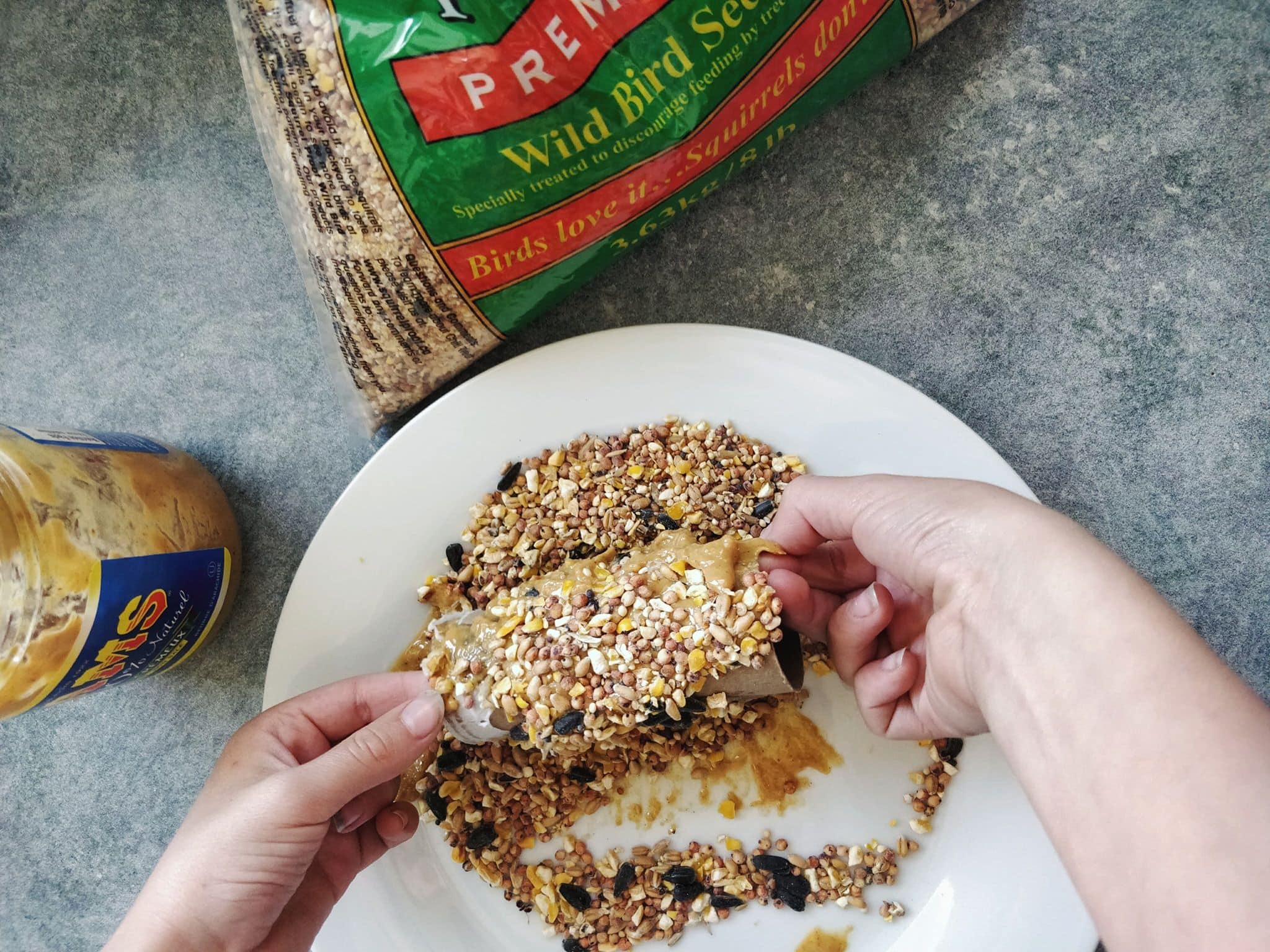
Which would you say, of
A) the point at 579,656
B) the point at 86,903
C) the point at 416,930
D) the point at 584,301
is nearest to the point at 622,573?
the point at 579,656

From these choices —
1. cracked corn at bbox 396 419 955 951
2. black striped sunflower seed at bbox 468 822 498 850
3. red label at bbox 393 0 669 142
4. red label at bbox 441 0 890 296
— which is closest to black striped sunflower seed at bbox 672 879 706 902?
cracked corn at bbox 396 419 955 951

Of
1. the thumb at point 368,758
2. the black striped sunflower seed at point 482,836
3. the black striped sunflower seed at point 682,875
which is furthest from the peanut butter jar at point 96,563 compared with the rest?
the black striped sunflower seed at point 682,875

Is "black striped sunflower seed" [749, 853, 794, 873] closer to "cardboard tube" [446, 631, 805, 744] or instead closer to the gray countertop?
"cardboard tube" [446, 631, 805, 744]

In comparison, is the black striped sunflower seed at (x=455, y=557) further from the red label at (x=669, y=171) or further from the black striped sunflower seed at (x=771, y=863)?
the black striped sunflower seed at (x=771, y=863)

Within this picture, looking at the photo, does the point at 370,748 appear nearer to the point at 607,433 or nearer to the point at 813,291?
the point at 607,433

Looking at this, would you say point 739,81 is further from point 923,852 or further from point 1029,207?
point 923,852

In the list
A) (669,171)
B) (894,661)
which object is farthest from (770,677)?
(669,171)

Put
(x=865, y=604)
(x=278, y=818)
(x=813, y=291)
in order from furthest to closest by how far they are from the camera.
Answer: (x=813, y=291), (x=865, y=604), (x=278, y=818)
